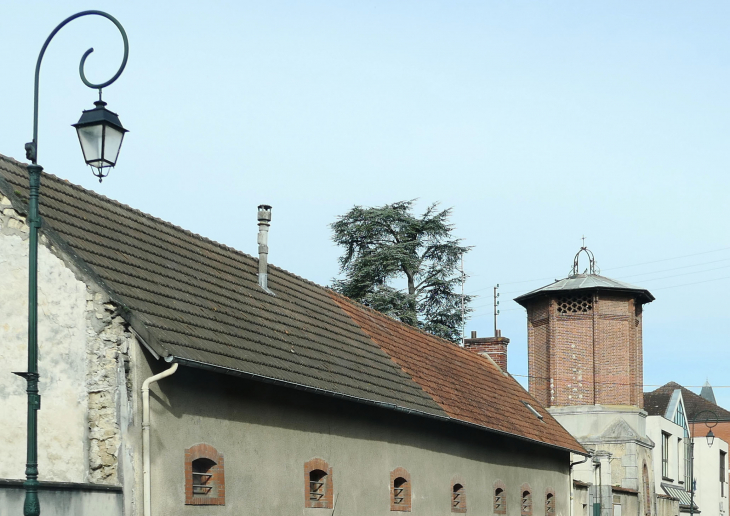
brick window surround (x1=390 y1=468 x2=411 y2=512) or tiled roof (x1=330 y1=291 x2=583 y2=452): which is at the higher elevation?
tiled roof (x1=330 y1=291 x2=583 y2=452)

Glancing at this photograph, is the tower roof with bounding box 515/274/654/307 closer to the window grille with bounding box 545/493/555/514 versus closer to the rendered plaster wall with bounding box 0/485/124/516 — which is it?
the window grille with bounding box 545/493/555/514

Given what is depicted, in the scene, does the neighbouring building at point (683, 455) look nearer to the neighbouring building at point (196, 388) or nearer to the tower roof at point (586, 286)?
the tower roof at point (586, 286)

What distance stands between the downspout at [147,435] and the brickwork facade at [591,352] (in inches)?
1369

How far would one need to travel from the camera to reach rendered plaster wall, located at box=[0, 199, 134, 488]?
12.9 metres

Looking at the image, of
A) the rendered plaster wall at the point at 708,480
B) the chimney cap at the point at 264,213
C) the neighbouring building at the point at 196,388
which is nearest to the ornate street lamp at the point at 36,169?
the neighbouring building at the point at 196,388

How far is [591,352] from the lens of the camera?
45.5 meters

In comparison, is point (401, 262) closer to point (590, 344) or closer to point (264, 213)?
point (590, 344)

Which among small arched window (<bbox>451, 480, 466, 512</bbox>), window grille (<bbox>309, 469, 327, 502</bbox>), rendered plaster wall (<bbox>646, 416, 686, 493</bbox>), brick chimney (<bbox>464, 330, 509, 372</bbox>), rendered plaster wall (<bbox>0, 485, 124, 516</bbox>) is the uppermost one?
brick chimney (<bbox>464, 330, 509, 372</bbox>)

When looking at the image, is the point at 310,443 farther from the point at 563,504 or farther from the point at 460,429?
the point at 563,504

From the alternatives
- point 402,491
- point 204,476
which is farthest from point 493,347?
point 204,476

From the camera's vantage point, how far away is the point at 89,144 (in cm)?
1087

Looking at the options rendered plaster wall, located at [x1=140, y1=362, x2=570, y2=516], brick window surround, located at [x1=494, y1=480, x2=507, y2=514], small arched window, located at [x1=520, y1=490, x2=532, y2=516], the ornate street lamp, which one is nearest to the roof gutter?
rendered plaster wall, located at [x1=140, y1=362, x2=570, y2=516]

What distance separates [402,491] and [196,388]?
7.33 meters

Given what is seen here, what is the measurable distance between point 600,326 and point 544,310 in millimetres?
2773
